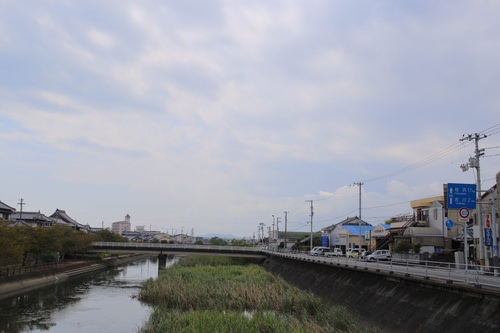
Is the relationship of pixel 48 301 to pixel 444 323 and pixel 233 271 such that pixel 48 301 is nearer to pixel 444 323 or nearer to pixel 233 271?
pixel 233 271

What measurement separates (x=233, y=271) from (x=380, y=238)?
2831 cm

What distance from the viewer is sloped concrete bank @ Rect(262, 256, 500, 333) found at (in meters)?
16.3

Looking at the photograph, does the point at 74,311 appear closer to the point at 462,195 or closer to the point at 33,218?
the point at 462,195

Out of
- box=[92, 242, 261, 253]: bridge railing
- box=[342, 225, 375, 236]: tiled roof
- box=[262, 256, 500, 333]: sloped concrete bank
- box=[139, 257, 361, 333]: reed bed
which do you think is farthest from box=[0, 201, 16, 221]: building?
box=[342, 225, 375, 236]: tiled roof

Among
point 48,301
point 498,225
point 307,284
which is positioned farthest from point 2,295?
point 498,225

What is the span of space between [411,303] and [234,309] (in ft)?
43.2

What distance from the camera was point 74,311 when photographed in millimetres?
33938

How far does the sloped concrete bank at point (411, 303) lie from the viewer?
641 inches

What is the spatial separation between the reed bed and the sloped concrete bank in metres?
2.01

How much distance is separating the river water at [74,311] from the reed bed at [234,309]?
2.08 metres

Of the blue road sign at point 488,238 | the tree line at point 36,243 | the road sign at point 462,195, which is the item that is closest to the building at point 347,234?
the blue road sign at point 488,238

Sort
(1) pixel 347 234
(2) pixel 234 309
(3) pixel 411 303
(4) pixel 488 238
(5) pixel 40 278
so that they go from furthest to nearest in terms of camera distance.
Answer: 1. (1) pixel 347 234
2. (5) pixel 40 278
3. (4) pixel 488 238
4. (2) pixel 234 309
5. (3) pixel 411 303

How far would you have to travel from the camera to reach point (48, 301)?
38.7 meters

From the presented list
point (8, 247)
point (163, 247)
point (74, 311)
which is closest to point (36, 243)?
point (8, 247)
